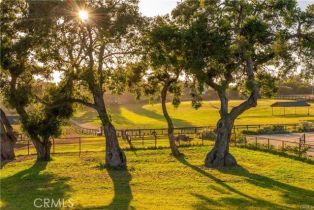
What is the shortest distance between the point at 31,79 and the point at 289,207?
20667mm

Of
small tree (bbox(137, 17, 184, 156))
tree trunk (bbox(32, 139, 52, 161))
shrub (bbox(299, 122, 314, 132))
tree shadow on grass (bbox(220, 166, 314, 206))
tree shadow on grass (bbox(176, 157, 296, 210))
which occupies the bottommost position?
tree shadow on grass (bbox(176, 157, 296, 210))

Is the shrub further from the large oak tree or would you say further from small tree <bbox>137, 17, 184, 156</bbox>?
the large oak tree

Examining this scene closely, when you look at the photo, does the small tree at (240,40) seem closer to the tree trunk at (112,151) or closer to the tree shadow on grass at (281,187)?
the tree shadow on grass at (281,187)

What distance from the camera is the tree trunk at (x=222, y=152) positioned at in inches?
1139

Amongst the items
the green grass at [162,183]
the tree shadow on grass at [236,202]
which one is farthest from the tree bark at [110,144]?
the tree shadow on grass at [236,202]

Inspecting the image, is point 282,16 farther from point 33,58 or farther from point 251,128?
point 251,128

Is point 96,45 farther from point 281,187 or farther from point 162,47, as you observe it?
point 281,187

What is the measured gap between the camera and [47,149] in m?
33.5

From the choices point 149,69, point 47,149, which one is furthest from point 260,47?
point 47,149

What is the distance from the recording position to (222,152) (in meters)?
29.1
